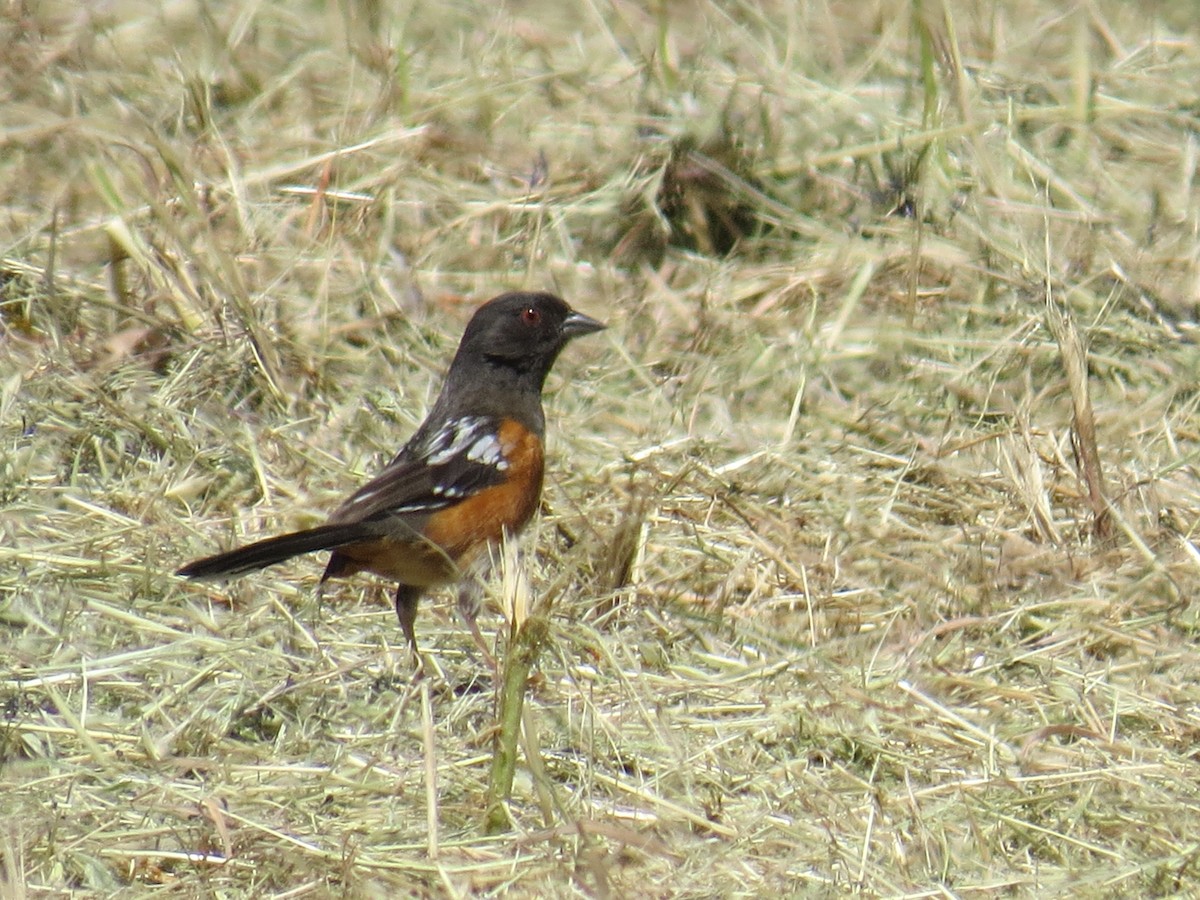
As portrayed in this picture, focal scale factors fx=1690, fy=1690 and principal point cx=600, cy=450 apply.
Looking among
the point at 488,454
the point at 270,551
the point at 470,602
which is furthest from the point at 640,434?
the point at 270,551

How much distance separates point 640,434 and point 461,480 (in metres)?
0.70

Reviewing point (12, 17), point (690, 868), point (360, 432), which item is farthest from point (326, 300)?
point (690, 868)

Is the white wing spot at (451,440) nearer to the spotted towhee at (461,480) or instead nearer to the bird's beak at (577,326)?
the spotted towhee at (461,480)

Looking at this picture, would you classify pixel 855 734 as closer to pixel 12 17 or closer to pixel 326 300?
pixel 326 300

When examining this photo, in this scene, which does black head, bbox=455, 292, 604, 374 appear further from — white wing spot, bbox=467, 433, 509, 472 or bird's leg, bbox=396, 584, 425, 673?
bird's leg, bbox=396, 584, 425, 673

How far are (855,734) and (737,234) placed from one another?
2199mm

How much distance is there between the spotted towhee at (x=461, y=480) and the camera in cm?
316

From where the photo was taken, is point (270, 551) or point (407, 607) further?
point (407, 607)

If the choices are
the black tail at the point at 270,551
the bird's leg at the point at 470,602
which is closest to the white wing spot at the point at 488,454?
the bird's leg at the point at 470,602

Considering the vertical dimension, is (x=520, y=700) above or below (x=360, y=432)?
above

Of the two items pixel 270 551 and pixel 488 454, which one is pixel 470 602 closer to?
pixel 488 454

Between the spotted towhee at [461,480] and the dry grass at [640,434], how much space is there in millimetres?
156

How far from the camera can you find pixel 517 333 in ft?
12.2

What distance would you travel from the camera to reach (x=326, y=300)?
421 cm
